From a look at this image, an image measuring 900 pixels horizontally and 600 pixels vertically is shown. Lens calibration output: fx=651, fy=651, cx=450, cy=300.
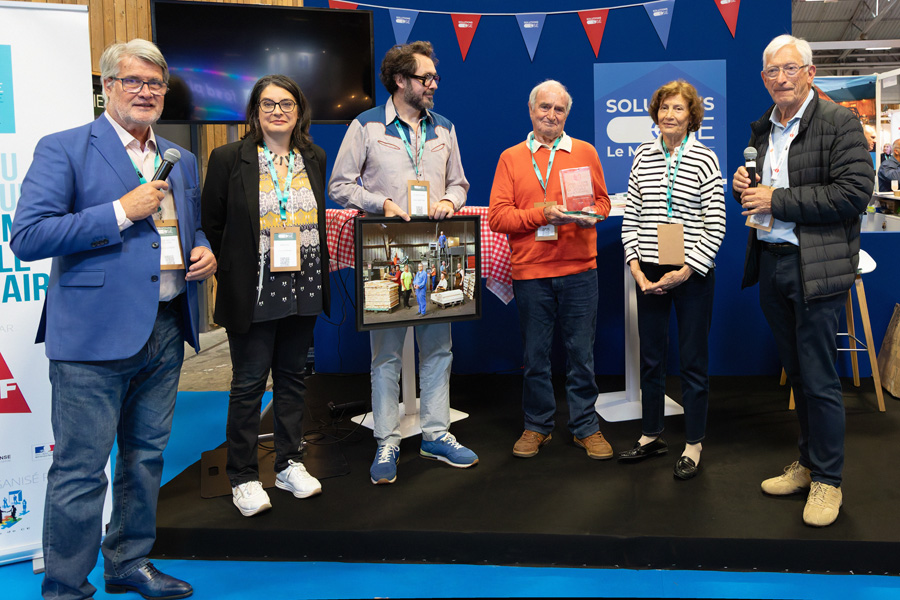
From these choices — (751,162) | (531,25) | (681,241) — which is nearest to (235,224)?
(681,241)

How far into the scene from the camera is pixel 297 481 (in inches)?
105

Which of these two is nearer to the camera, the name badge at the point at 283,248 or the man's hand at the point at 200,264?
the man's hand at the point at 200,264

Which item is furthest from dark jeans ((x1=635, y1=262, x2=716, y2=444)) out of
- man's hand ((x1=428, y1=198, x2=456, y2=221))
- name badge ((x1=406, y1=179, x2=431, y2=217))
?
name badge ((x1=406, y1=179, x2=431, y2=217))

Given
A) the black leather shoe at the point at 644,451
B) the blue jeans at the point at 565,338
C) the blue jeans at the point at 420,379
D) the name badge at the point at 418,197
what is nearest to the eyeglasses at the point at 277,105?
the name badge at the point at 418,197

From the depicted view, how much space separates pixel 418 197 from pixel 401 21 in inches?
85.0

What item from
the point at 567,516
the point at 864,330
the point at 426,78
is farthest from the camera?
the point at 864,330

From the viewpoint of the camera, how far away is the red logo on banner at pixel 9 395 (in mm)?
2285

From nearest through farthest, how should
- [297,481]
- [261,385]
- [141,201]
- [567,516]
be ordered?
[141,201], [567,516], [261,385], [297,481]

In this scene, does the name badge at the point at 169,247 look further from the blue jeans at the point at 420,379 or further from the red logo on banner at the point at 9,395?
the blue jeans at the point at 420,379

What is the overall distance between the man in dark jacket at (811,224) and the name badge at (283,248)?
5.49ft

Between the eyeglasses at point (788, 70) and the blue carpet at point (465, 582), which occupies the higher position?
the eyeglasses at point (788, 70)

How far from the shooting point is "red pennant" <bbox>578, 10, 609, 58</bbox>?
170 inches

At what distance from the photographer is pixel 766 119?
2490 millimetres

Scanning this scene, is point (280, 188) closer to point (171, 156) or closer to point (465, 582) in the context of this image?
point (171, 156)
